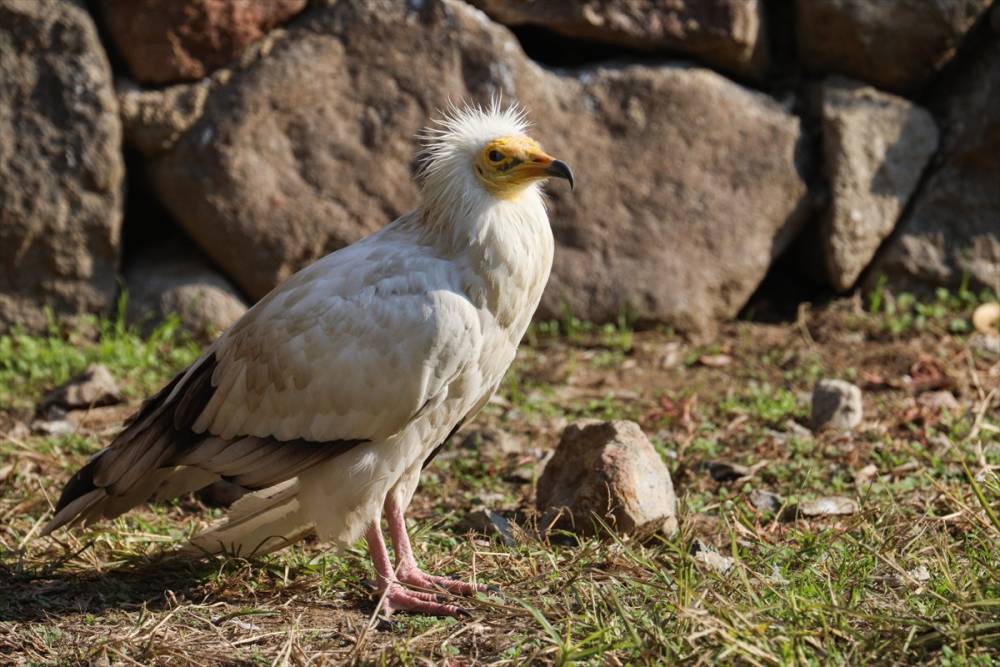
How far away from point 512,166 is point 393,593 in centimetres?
129

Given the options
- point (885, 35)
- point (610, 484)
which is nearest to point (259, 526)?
point (610, 484)

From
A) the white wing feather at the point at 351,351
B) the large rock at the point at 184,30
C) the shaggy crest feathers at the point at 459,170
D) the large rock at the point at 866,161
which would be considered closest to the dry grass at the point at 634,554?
the white wing feather at the point at 351,351

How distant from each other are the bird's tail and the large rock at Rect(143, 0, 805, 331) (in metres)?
2.46

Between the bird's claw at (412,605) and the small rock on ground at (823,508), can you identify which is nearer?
the bird's claw at (412,605)

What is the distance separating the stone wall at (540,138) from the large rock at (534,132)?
0.01 m

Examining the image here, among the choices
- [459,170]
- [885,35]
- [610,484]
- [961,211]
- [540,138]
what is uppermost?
[885,35]

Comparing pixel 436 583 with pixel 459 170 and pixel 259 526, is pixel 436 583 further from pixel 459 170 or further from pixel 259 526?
pixel 459 170

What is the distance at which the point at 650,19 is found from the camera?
610 centimetres

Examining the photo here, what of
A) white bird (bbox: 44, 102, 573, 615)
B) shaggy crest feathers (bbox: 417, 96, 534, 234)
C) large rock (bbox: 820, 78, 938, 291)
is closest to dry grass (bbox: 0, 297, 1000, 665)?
white bird (bbox: 44, 102, 573, 615)

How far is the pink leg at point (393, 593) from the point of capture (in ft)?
11.3

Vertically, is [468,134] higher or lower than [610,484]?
higher

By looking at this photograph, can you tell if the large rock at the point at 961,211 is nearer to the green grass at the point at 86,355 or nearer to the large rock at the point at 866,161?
the large rock at the point at 866,161

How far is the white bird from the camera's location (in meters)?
3.45

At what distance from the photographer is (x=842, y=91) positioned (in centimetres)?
624
